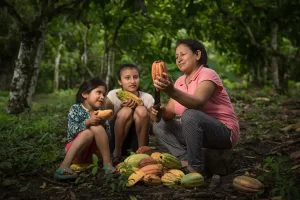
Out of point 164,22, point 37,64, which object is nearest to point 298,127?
point 164,22

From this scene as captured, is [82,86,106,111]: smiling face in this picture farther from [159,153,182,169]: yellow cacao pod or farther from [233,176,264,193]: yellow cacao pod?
[233,176,264,193]: yellow cacao pod

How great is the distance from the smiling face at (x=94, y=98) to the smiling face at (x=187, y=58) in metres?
0.86

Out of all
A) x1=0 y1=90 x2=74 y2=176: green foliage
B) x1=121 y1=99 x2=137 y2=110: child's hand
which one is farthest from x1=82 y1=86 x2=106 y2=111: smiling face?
x1=0 y1=90 x2=74 y2=176: green foliage

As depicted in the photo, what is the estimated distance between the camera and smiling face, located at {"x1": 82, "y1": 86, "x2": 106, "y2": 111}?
3338 millimetres

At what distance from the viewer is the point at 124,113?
3621mm

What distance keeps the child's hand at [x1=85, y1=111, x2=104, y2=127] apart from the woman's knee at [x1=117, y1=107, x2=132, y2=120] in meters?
0.48

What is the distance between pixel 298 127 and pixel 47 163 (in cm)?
362

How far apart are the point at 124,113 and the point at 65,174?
0.99m

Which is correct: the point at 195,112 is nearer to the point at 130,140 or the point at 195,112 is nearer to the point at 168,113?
the point at 168,113

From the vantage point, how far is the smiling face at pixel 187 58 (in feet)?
10.4

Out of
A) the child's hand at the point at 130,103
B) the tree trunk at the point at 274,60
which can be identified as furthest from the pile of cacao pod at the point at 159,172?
the tree trunk at the point at 274,60

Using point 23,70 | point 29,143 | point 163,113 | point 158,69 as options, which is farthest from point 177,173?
point 23,70

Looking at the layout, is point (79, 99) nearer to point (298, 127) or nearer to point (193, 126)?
point (193, 126)

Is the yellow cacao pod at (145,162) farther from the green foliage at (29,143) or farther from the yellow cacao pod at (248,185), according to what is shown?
the green foliage at (29,143)
